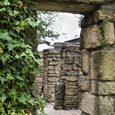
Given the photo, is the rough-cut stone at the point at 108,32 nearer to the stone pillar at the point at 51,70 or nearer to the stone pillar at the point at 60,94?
the stone pillar at the point at 60,94

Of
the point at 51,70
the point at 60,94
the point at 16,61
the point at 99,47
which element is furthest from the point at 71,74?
the point at 16,61

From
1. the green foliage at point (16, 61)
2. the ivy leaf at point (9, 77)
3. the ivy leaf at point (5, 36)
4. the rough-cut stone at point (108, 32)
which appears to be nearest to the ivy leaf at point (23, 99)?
the green foliage at point (16, 61)

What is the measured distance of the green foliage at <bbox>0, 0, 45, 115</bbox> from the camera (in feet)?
8.78

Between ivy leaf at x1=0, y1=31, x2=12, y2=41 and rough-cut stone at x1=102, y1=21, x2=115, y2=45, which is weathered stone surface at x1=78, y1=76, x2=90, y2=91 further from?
ivy leaf at x1=0, y1=31, x2=12, y2=41

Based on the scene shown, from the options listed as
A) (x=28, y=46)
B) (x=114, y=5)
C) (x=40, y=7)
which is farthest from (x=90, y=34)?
(x=28, y=46)

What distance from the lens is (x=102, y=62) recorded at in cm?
308

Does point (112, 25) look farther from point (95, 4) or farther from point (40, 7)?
point (40, 7)

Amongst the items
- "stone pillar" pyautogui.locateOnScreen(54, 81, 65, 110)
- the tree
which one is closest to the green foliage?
the tree

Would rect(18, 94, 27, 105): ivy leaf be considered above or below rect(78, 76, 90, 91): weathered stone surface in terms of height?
below

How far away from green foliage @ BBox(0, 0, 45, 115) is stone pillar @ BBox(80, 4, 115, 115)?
0.59 metres

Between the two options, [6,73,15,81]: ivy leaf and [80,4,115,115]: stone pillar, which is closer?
[6,73,15,81]: ivy leaf

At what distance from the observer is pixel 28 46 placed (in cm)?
276

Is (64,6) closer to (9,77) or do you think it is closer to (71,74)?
(9,77)

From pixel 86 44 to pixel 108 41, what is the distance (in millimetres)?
354
